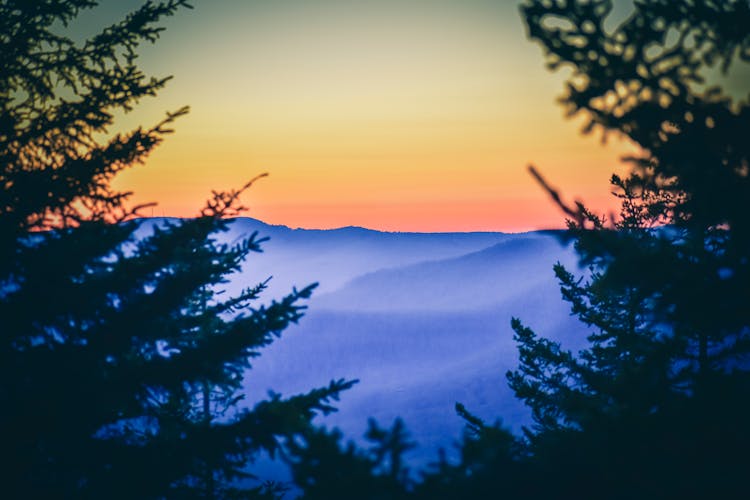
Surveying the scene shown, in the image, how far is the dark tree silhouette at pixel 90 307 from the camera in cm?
461

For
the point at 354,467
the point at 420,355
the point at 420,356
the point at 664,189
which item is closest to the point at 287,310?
the point at 354,467

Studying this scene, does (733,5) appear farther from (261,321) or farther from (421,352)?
(421,352)

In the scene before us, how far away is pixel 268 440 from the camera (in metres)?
4.89

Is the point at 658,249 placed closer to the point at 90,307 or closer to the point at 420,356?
the point at 90,307

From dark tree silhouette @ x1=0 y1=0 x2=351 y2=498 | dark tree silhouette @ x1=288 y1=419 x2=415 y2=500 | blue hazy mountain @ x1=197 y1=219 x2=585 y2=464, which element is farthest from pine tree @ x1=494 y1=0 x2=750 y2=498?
blue hazy mountain @ x1=197 y1=219 x2=585 y2=464

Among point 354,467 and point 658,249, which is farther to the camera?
point 658,249

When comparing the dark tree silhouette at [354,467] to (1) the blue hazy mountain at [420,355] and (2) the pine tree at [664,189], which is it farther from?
(1) the blue hazy mountain at [420,355]

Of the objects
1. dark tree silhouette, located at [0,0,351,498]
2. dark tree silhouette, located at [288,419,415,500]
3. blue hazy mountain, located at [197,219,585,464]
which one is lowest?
dark tree silhouette, located at [288,419,415,500]

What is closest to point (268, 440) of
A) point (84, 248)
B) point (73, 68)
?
point (84, 248)

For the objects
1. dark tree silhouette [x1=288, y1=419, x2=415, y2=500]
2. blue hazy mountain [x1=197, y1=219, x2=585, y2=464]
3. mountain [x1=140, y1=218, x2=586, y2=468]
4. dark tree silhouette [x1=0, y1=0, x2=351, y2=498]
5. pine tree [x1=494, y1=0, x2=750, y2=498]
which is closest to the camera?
dark tree silhouette [x1=288, y1=419, x2=415, y2=500]

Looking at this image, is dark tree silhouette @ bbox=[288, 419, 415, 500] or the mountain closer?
dark tree silhouette @ bbox=[288, 419, 415, 500]

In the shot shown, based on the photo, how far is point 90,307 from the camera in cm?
499

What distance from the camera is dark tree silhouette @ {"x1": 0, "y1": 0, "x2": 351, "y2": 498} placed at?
4.61 meters

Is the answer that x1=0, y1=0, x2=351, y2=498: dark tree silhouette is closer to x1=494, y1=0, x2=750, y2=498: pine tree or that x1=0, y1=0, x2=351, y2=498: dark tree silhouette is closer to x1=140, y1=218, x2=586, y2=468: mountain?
x1=494, y1=0, x2=750, y2=498: pine tree
